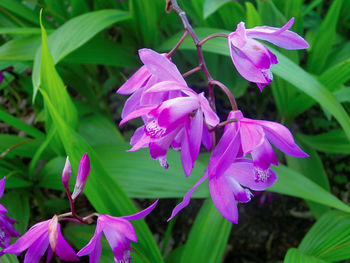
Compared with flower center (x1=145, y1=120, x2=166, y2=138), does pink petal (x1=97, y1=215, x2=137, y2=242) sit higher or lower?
lower

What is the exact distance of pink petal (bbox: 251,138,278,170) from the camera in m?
0.52

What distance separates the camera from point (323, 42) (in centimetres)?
138

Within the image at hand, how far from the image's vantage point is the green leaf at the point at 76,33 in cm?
107

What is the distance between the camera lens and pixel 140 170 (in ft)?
3.27

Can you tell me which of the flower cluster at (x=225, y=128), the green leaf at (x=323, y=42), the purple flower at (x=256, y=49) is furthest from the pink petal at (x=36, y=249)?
the green leaf at (x=323, y=42)

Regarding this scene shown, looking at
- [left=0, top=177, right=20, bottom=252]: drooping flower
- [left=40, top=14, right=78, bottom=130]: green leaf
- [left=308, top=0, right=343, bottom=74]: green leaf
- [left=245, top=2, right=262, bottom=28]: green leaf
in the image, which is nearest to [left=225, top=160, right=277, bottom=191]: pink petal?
[left=0, top=177, right=20, bottom=252]: drooping flower

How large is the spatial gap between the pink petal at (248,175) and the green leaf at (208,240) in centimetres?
31

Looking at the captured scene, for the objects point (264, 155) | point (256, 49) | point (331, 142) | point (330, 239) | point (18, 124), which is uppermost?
point (256, 49)

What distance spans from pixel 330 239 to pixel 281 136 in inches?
22.0

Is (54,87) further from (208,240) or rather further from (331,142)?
(331,142)

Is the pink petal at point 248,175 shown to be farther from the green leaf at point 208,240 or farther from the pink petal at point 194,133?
the green leaf at point 208,240

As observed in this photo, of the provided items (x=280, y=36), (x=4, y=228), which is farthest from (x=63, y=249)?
(x=280, y=36)

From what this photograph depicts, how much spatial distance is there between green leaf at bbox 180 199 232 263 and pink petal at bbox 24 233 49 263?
1.30 ft

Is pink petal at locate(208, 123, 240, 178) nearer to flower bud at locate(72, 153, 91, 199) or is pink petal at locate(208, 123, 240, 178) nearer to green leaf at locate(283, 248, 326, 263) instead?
flower bud at locate(72, 153, 91, 199)
